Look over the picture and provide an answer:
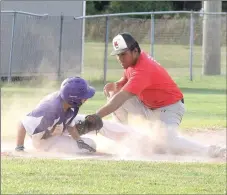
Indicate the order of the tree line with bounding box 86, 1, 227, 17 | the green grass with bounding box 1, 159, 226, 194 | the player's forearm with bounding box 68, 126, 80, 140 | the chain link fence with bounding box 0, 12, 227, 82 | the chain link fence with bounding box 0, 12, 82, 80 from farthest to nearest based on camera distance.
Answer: the tree line with bounding box 86, 1, 227, 17 → the chain link fence with bounding box 0, 12, 227, 82 → the chain link fence with bounding box 0, 12, 82, 80 → the player's forearm with bounding box 68, 126, 80, 140 → the green grass with bounding box 1, 159, 226, 194

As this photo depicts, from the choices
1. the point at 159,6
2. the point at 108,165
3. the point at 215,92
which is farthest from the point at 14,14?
the point at 159,6

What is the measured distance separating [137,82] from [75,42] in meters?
15.2

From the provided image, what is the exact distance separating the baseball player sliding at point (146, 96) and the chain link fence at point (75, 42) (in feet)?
Answer: 37.1

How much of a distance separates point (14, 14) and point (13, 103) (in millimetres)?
7371

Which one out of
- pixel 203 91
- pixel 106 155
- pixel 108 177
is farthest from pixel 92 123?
pixel 203 91

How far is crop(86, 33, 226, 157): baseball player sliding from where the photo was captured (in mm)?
8805

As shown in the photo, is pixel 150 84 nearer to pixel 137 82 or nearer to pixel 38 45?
pixel 137 82

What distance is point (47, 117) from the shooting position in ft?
29.3

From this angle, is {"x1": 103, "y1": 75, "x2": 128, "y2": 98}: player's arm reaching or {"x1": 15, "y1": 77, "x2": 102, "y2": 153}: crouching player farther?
{"x1": 103, "y1": 75, "x2": 128, "y2": 98}: player's arm reaching

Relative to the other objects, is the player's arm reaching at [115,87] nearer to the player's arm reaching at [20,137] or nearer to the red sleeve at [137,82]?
the red sleeve at [137,82]

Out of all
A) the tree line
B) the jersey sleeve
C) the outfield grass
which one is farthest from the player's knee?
the tree line

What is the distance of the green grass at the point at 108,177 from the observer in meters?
6.34

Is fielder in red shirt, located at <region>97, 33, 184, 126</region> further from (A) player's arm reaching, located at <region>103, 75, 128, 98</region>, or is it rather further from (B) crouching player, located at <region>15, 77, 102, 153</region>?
(B) crouching player, located at <region>15, 77, 102, 153</region>

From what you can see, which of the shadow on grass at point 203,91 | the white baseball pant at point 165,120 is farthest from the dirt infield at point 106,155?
the shadow on grass at point 203,91
